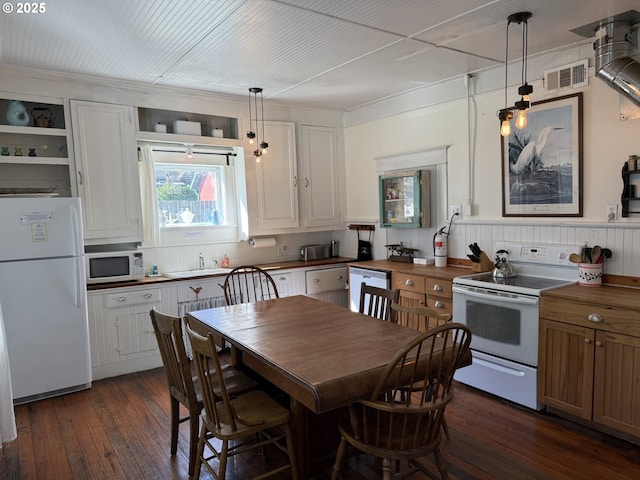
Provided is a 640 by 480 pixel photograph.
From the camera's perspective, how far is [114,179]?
151 inches

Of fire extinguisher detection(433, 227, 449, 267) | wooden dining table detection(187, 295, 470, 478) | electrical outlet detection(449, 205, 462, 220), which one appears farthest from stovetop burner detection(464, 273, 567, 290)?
wooden dining table detection(187, 295, 470, 478)

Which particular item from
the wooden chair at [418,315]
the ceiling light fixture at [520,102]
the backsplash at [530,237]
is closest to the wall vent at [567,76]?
the ceiling light fixture at [520,102]

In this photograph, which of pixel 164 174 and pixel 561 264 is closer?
pixel 561 264

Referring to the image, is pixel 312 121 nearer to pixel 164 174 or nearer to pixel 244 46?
pixel 164 174

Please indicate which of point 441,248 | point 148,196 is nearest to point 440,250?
point 441,248

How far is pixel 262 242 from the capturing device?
481 centimetres

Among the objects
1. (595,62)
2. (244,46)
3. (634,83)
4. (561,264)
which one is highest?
(244,46)

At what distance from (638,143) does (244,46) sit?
268 cm

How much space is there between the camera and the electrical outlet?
13.1 ft

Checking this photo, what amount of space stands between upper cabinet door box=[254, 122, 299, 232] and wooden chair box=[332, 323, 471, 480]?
2968mm

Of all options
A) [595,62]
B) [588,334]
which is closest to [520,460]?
[588,334]

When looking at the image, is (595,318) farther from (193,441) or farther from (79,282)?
(79,282)

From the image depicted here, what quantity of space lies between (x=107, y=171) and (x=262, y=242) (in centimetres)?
169

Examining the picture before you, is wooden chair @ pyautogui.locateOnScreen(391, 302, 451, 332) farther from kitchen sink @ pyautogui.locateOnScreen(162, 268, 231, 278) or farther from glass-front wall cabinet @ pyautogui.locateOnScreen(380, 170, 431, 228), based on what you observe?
kitchen sink @ pyautogui.locateOnScreen(162, 268, 231, 278)
